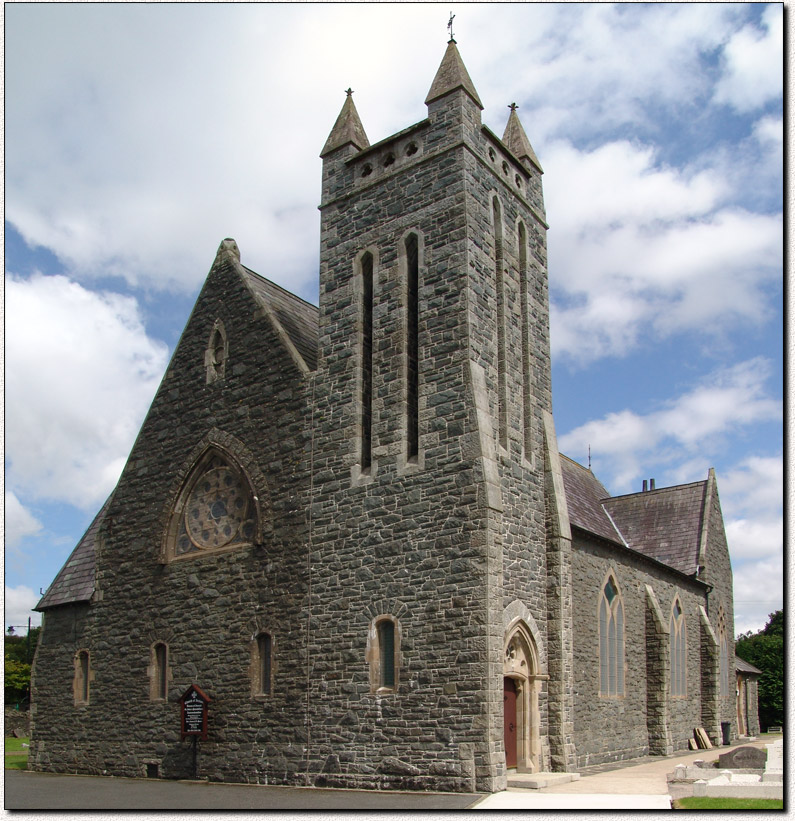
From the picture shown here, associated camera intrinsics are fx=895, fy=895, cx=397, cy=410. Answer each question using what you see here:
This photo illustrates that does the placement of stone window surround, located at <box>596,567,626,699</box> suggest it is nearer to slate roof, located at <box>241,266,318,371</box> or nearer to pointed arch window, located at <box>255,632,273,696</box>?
pointed arch window, located at <box>255,632,273,696</box>

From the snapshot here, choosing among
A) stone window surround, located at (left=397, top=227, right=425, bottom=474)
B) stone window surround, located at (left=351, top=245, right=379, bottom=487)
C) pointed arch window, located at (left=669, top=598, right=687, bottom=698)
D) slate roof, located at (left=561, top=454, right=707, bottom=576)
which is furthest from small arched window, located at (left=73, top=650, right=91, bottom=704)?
pointed arch window, located at (left=669, top=598, right=687, bottom=698)

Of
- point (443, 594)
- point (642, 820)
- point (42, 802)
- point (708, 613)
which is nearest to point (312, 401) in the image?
point (443, 594)

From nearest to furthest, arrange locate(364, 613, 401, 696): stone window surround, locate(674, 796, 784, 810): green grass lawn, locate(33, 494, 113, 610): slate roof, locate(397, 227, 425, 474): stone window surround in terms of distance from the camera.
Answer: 1. locate(674, 796, 784, 810): green grass lawn
2. locate(364, 613, 401, 696): stone window surround
3. locate(397, 227, 425, 474): stone window surround
4. locate(33, 494, 113, 610): slate roof

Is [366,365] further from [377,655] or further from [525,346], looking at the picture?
[377,655]

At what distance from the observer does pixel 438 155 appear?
66.0 ft

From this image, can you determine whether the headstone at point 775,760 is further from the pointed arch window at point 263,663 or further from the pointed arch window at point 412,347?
the pointed arch window at point 263,663

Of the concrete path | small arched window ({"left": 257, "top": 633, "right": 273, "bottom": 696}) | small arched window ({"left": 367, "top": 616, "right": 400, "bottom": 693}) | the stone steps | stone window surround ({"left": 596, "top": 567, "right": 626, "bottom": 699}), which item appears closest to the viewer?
the concrete path

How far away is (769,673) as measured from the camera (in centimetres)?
5256

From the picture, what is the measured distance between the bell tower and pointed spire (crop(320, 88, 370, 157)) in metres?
0.07

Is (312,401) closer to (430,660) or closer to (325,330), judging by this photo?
(325,330)

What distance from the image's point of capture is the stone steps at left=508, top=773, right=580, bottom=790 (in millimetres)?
16672

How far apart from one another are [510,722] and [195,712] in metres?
7.42

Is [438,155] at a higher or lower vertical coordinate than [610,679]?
higher

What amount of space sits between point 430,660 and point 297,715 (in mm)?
3806
